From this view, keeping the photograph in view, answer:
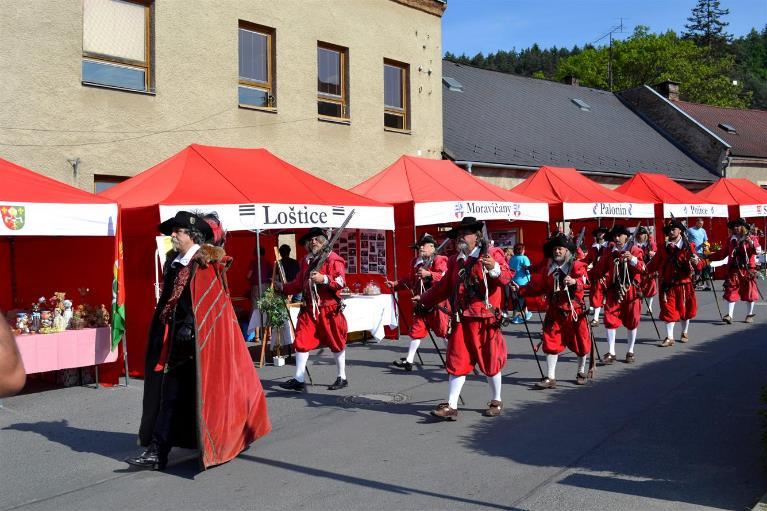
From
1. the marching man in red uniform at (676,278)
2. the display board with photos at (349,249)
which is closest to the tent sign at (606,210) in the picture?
the marching man in red uniform at (676,278)

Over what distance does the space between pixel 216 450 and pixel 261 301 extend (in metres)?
5.16

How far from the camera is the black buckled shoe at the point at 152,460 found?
584 centimetres

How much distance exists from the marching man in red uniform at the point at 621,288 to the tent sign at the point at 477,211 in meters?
3.00

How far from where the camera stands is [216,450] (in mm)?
5688

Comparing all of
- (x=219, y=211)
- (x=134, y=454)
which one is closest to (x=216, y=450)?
(x=134, y=454)

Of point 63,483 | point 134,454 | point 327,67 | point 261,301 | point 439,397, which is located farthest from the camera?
point 327,67

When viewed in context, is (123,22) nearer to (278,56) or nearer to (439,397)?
(278,56)

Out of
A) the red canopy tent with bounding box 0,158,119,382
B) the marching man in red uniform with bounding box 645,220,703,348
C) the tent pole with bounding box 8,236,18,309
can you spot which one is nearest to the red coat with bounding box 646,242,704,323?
the marching man in red uniform with bounding box 645,220,703,348

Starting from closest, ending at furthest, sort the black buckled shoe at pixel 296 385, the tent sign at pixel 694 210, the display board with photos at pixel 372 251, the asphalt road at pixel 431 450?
the asphalt road at pixel 431 450, the black buckled shoe at pixel 296 385, the display board with photos at pixel 372 251, the tent sign at pixel 694 210

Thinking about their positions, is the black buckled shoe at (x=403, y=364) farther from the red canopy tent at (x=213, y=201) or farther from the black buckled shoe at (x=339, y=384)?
the red canopy tent at (x=213, y=201)

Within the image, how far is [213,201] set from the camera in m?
9.92

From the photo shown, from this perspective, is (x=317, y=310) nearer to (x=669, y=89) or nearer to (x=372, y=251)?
(x=372, y=251)

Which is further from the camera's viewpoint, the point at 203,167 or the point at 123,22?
the point at 123,22

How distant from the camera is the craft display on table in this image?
8844 mm
